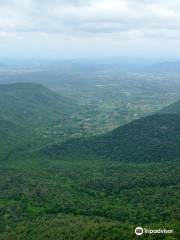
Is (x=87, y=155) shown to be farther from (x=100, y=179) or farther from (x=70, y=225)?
(x=70, y=225)

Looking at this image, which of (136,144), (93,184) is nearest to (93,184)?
(93,184)

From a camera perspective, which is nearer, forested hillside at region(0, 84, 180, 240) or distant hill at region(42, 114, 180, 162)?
forested hillside at region(0, 84, 180, 240)

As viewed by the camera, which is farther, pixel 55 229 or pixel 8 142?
pixel 8 142

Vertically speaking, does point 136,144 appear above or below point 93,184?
above

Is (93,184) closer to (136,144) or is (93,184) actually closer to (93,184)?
(93,184)

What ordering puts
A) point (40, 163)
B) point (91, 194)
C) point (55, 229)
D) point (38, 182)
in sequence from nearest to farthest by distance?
point (55, 229)
point (91, 194)
point (38, 182)
point (40, 163)

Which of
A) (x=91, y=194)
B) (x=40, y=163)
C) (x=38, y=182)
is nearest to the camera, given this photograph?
(x=91, y=194)

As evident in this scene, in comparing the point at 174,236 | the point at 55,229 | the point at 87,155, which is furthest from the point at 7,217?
the point at 87,155

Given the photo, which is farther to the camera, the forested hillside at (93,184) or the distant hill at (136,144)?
the distant hill at (136,144)
